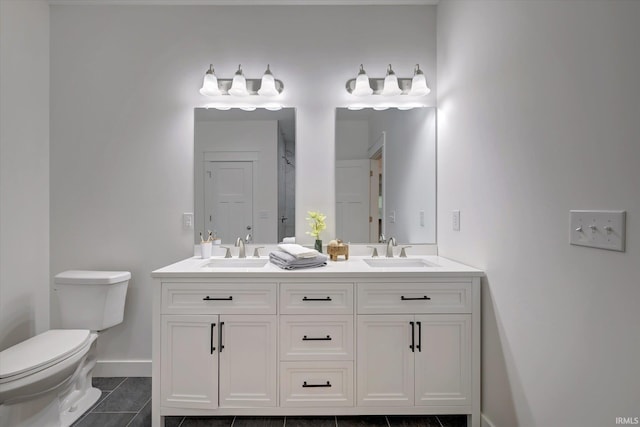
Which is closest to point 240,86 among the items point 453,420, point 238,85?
point 238,85

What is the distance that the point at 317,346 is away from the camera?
1.71 metres

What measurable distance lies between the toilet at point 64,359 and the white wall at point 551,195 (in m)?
2.12

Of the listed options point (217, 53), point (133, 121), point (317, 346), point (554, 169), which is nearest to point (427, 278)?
point (317, 346)

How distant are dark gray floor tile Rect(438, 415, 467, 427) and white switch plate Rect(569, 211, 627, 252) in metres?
1.28

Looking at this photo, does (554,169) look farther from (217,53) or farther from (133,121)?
(133,121)

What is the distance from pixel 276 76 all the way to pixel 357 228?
1.21 metres

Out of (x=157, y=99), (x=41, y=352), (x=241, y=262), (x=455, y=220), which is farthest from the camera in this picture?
(x=157, y=99)

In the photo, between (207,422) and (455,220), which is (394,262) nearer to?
(455,220)

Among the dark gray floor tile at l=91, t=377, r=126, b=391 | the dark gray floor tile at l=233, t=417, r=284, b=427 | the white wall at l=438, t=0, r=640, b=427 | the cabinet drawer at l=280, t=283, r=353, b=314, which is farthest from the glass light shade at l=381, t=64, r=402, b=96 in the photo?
the dark gray floor tile at l=91, t=377, r=126, b=391

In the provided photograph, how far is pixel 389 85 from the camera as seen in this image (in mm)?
2238

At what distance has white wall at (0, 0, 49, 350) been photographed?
2.04 m

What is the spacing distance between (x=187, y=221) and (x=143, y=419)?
119 cm

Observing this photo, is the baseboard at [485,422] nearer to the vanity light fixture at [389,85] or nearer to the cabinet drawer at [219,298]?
the cabinet drawer at [219,298]

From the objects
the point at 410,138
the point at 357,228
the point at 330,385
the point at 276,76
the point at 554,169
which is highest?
the point at 276,76
